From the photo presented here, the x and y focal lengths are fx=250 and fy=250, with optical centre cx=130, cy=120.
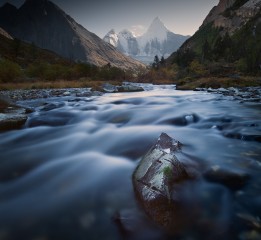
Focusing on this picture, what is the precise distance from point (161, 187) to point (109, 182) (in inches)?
61.7

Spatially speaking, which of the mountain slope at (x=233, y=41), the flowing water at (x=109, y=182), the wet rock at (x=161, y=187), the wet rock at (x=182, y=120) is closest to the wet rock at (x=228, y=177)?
the flowing water at (x=109, y=182)

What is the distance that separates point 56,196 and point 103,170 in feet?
4.64

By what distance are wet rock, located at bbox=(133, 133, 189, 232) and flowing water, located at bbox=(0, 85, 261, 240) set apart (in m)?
0.13

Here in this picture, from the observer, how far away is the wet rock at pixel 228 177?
4273 mm

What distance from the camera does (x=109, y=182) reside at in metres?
4.84

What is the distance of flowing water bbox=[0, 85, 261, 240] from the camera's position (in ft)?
10.9

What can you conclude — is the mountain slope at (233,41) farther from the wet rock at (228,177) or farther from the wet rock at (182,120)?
the wet rock at (228,177)

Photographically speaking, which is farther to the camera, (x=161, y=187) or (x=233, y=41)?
(x=233, y=41)

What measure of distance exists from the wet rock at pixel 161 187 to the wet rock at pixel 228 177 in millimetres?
509

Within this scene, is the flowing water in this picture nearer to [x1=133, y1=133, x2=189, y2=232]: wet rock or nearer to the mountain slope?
[x1=133, y1=133, x2=189, y2=232]: wet rock

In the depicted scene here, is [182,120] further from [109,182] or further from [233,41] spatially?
[233,41]

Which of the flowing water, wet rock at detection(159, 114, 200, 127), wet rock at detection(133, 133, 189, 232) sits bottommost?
wet rock at detection(159, 114, 200, 127)

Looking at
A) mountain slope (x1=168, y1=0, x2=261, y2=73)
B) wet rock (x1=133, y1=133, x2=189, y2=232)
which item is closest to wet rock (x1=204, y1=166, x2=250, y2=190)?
wet rock (x1=133, y1=133, x2=189, y2=232)

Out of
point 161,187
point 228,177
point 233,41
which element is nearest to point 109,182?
point 161,187
